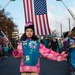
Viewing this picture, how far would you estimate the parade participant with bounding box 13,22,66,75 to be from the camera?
304 inches

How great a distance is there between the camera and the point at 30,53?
7750mm

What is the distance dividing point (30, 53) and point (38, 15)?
455 inches

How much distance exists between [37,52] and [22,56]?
334mm

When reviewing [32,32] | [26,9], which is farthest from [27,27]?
[26,9]

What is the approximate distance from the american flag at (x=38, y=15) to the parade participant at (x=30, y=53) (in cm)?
866

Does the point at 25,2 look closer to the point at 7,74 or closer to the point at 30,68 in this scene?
the point at 7,74

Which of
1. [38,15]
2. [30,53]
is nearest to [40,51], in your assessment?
[30,53]

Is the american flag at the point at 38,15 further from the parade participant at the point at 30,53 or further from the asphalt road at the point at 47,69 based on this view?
the parade participant at the point at 30,53

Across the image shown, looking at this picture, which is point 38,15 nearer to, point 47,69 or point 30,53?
point 47,69

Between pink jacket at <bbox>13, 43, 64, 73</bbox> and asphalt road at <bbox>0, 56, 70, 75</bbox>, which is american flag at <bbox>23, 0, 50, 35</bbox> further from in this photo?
pink jacket at <bbox>13, 43, 64, 73</bbox>

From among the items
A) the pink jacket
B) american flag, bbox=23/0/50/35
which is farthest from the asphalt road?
the pink jacket

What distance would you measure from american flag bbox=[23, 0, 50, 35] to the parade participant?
8.66 metres

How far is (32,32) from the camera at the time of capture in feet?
25.2

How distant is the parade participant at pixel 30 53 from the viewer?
25.3ft
